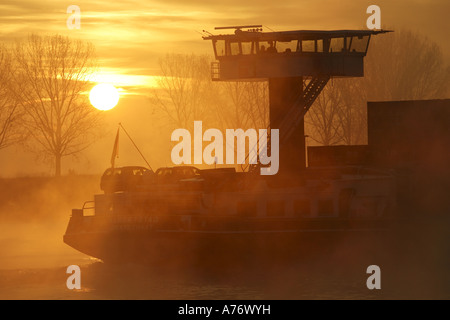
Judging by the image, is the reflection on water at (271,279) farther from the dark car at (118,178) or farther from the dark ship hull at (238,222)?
the dark car at (118,178)

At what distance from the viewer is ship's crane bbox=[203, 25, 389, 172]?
165 feet

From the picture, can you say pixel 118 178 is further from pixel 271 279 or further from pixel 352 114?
pixel 352 114

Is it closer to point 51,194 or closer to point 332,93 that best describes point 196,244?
point 51,194

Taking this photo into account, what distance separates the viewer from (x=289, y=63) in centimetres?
5081

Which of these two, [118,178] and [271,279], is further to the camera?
[118,178]

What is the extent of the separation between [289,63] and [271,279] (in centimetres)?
1511

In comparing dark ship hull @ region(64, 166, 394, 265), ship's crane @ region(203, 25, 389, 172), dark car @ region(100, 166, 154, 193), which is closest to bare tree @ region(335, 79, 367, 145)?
dark car @ region(100, 166, 154, 193)

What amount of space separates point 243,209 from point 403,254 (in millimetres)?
8413

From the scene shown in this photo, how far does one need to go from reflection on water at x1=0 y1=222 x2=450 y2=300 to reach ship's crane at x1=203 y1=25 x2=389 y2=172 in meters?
9.24

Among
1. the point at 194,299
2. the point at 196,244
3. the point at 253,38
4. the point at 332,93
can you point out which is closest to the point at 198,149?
the point at 332,93

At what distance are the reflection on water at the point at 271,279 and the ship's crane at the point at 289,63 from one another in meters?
9.24

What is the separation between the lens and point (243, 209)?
44.8 m

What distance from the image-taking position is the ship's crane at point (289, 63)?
1986 inches

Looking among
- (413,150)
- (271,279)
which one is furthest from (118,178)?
(271,279)
